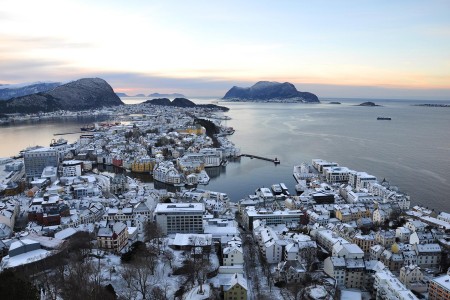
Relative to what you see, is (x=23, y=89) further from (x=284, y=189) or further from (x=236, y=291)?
(x=236, y=291)

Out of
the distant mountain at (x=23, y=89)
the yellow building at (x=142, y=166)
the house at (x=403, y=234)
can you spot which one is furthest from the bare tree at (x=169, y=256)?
the distant mountain at (x=23, y=89)

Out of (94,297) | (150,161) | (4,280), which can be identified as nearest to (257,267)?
(94,297)

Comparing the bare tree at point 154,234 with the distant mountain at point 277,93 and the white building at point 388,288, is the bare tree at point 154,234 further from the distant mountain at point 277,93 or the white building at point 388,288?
the distant mountain at point 277,93

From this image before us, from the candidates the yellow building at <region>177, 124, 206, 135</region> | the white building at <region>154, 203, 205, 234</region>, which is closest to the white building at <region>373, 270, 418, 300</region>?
the white building at <region>154, 203, 205, 234</region>

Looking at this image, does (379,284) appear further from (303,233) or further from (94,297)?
(94,297)

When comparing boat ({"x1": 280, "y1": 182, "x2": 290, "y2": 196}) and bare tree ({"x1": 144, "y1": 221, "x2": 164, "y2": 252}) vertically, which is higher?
bare tree ({"x1": 144, "y1": 221, "x2": 164, "y2": 252})

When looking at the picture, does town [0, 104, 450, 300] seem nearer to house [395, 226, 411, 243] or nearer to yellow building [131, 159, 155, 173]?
house [395, 226, 411, 243]
